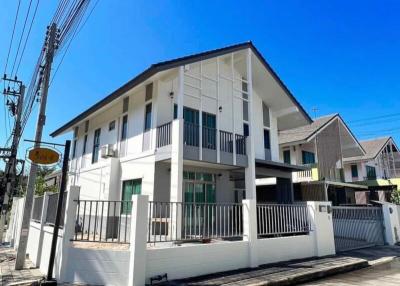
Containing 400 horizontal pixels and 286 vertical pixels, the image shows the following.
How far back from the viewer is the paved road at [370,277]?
7.50m

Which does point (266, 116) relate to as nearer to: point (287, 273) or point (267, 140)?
point (267, 140)

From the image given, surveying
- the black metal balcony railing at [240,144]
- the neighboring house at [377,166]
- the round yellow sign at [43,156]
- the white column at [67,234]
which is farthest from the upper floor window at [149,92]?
the neighboring house at [377,166]

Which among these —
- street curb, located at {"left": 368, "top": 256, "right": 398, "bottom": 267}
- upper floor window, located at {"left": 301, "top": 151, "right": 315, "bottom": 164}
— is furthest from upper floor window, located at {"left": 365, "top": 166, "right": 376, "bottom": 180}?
street curb, located at {"left": 368, "top": 256, "right": 398, "bottom": 267}

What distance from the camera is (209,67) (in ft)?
48.7

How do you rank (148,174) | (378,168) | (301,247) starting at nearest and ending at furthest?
1. (301,247)
2. (148,174)
3. (378,168)

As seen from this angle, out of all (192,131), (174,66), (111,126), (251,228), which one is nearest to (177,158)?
(192,131)

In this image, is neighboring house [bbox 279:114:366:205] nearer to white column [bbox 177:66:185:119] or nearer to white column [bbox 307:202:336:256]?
white column [bbox 307:202:336:256]

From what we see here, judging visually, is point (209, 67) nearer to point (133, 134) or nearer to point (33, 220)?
point (133, 134)

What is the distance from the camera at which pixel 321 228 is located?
34.5 feet

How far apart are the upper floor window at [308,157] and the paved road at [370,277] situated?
49.5 feet

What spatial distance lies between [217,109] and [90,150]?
8576 millimetres

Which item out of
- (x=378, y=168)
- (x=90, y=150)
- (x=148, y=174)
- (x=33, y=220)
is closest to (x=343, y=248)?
(x=148, y=174)

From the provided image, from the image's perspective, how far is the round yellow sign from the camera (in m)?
8.35

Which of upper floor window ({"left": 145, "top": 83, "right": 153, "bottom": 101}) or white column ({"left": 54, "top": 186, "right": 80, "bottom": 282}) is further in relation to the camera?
upper floor window ({"left": 145, "top": 83, "right": 153, "bottom": 101})
